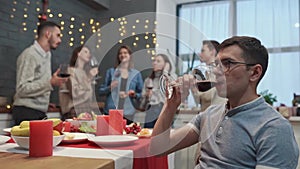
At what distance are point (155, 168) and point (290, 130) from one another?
63 cm

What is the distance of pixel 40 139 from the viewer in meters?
0.92

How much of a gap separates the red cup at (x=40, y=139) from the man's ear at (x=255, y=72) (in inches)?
27.2

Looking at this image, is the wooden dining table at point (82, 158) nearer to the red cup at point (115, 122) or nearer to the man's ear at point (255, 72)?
the red cup at point (115, 122)

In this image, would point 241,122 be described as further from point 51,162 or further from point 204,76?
point 51,162

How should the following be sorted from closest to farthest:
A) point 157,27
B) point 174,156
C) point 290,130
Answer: point 290,130 → point 157,27 → point 174,156

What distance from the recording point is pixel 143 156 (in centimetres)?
121

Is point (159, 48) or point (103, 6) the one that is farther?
point (103, 6)

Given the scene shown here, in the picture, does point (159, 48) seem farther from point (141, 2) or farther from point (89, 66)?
point (141, 2)

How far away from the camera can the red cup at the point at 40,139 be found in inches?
→ 36.0

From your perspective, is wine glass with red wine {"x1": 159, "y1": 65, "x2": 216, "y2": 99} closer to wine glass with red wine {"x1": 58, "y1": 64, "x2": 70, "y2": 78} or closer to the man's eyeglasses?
the man's eyeglasses

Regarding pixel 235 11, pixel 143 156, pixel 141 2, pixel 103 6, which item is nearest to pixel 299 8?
pixel 235 11

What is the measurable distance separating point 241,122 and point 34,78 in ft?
6.50

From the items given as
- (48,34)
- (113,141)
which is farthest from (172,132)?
(48,34)

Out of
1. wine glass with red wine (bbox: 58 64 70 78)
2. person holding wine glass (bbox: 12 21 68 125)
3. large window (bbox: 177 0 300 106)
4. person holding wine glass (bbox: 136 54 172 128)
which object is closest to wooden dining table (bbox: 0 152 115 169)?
person holding wine glass (bbox: 136 54 172 128)
